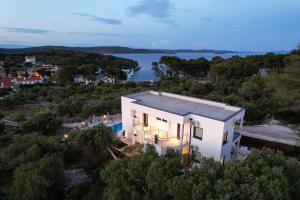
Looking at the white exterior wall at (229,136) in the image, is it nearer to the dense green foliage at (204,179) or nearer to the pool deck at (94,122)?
the dense green foliage at (204,179)

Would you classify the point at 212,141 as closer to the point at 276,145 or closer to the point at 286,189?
the point at 286,189

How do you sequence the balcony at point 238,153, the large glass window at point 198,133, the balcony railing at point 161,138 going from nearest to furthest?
the large glass window at point 198,133 → the balcony railing at point 161,138 → the balcony at point 238,153

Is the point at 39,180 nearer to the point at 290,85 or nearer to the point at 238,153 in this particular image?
the point at 238,153

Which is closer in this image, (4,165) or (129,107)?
(4,165)

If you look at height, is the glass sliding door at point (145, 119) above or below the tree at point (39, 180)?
above

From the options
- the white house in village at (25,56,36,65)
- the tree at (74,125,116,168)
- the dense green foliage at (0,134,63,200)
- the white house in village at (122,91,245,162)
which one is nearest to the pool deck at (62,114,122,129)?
the white house in village at (122,91,245,162)

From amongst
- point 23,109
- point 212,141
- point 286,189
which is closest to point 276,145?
point 212,141

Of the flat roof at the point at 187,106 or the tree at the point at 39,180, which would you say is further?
the flat roof at the point at 187,106

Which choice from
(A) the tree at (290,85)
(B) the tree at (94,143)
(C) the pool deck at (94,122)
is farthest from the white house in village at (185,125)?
(A) the tree at (290,85)
